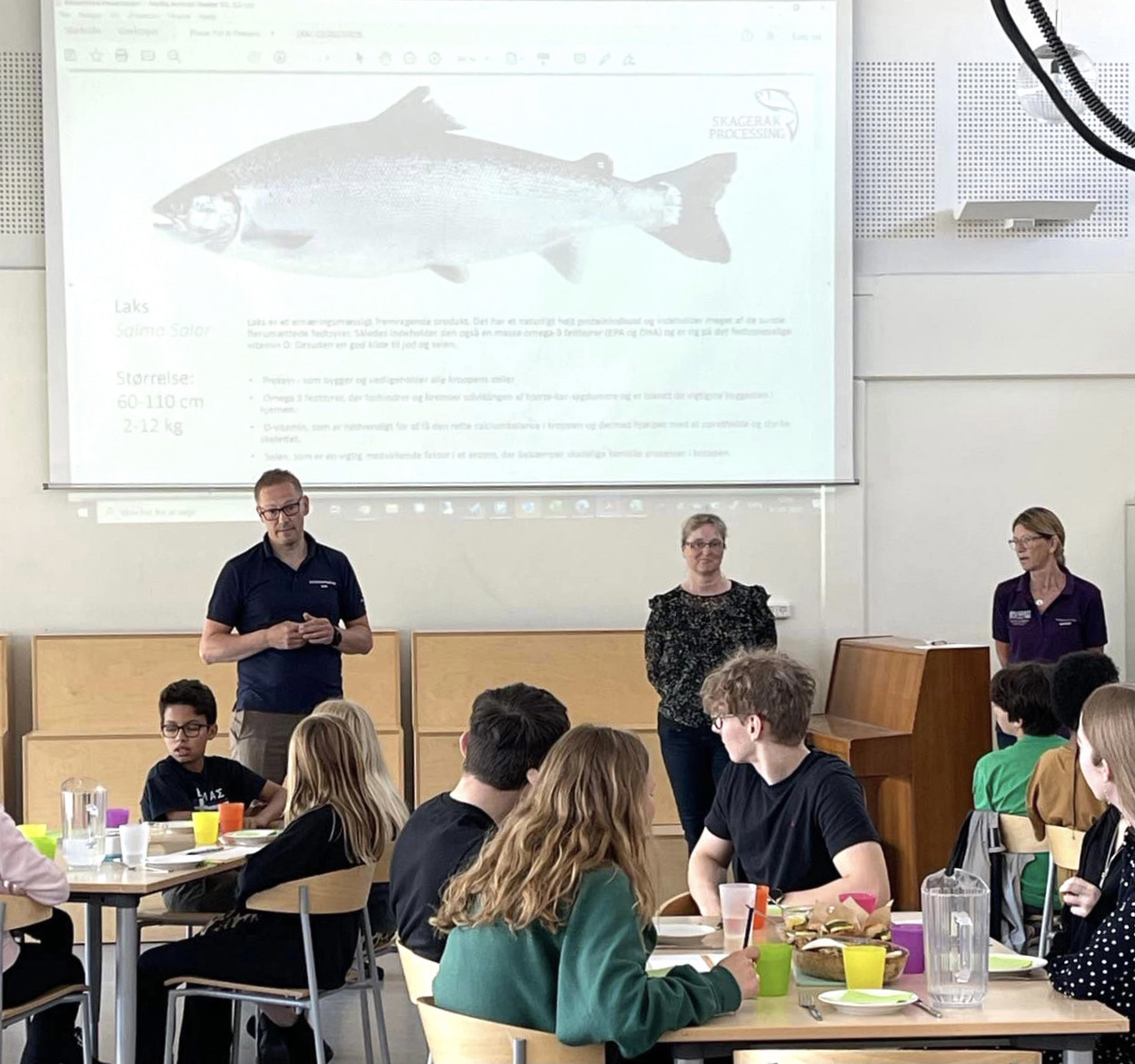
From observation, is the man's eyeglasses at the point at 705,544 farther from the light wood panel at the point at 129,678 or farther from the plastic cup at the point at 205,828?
the plastic cup at the point at 205,828

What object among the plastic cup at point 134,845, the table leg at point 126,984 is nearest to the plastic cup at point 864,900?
the table leg at point 126,984

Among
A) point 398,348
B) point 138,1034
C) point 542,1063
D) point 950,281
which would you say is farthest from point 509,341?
point 542,1063

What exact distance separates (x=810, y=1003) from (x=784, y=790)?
95cm

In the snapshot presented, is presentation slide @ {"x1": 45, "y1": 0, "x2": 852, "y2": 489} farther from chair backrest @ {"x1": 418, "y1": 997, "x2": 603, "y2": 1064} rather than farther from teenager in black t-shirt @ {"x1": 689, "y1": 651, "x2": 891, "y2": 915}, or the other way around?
chair backrest @ {"x1": 418, "y1": 997, "x2": 603, "y2": 1064}

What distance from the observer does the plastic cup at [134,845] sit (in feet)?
13.5

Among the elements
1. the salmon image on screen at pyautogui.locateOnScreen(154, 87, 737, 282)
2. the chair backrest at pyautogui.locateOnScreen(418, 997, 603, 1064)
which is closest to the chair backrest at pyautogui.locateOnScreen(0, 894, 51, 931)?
the chair backrest at pyautogui.locateOnScreen(418, 997, 603, 1064)

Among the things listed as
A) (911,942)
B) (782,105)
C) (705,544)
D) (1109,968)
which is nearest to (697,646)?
(705,544)

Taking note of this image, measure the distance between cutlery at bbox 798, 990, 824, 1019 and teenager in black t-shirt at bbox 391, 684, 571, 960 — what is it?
69 centimetres

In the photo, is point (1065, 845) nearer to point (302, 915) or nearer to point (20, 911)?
point (302, 915)

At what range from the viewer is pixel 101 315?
694 cm

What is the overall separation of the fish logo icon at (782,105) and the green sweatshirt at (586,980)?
528 centimetres

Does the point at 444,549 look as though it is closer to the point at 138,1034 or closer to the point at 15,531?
the point at 15,531

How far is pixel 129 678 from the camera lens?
6762mm

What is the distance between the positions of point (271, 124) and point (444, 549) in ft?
6.60
